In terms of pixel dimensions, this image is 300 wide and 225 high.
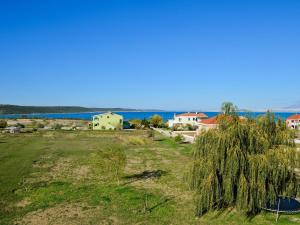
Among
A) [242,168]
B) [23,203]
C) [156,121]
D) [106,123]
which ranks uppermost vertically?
[242,168]

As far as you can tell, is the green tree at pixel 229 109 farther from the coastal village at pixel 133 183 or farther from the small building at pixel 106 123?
the small building at pixel 106 123

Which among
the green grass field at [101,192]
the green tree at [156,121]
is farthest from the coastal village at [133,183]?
the green tree at [156,121]

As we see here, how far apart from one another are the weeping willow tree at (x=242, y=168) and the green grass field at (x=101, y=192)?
1.60 m

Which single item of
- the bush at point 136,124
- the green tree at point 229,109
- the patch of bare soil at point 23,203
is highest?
the green tree at point 229,109

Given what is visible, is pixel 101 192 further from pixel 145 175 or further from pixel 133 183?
pixel 145 175

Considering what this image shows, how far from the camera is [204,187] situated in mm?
21219

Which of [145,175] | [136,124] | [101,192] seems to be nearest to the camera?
[101,192]

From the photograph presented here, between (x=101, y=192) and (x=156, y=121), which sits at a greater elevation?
(x=156, y=121)

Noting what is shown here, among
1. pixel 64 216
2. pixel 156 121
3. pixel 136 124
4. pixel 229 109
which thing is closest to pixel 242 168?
pixel 229 109

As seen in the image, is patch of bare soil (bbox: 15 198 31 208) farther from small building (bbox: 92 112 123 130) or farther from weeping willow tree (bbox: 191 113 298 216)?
small building (bbox: 92 112 123 130)

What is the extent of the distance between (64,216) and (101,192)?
20.7 ft

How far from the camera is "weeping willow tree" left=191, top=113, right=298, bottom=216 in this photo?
69.2ft

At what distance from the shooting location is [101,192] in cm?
2836

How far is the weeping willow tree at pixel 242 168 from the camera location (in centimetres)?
2108
